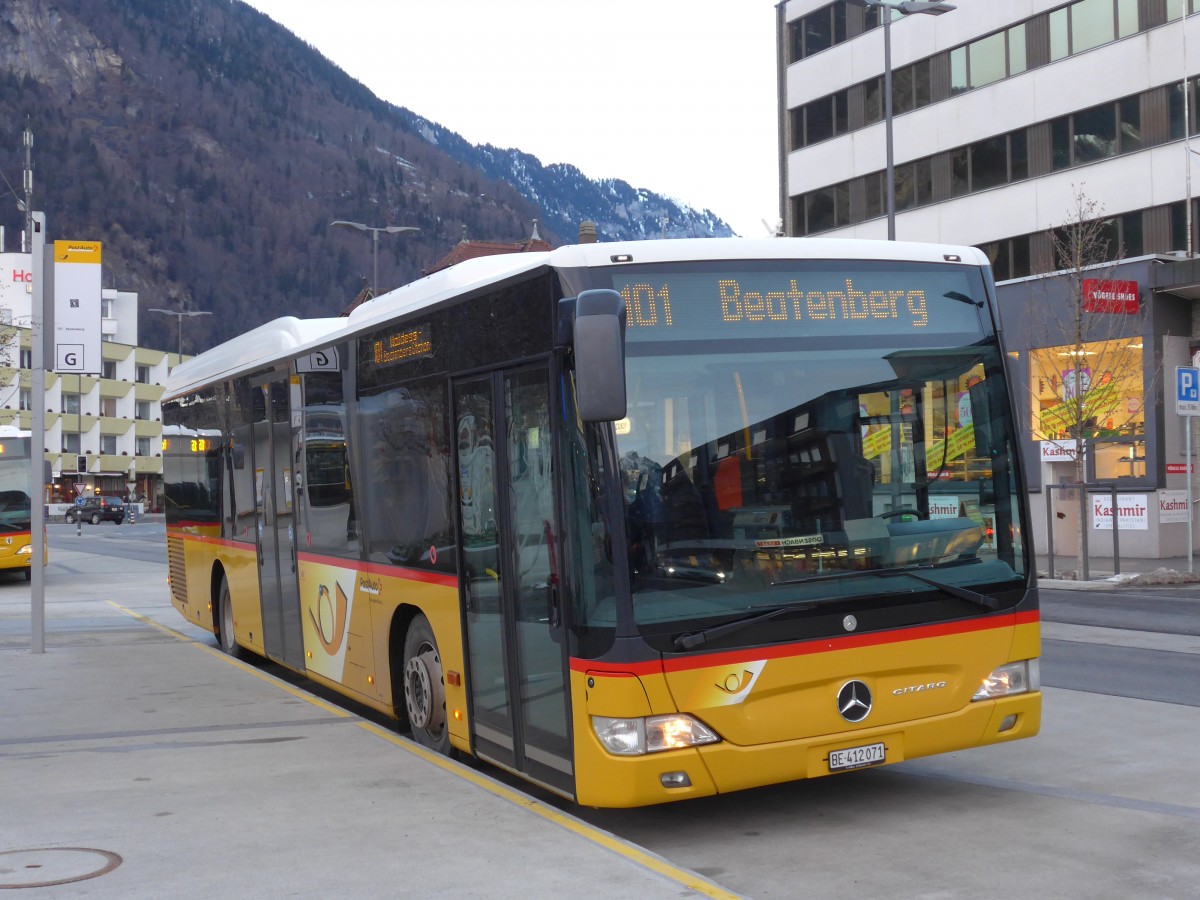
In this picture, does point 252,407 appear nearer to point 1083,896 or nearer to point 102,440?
point 1083,896

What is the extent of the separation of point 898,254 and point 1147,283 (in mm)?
23917

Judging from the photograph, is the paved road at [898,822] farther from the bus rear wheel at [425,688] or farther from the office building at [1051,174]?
the office building at [1051,174]

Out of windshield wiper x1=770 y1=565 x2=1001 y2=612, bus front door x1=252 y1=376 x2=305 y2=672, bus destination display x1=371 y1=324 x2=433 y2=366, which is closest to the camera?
windshield wiper x1=770 y1=565 x2=1001 y2=612

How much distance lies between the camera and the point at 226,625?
1468 cm

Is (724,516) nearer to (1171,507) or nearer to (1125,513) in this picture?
(1125,513)

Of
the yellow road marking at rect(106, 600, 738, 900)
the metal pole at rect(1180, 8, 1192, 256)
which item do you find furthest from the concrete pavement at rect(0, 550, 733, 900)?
the metal pole at rect(1180, 8, 1192, 256)

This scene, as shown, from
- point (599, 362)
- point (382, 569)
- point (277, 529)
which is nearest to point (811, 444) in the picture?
point (599, 362)

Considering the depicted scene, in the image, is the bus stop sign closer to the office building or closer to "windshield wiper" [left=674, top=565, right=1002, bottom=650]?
the office building

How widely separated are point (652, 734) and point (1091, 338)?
25564 mm

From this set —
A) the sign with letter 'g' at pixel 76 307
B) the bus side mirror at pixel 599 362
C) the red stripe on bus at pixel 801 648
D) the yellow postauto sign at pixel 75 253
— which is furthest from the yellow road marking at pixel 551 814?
the yellow postauto sign at pixel 75 253

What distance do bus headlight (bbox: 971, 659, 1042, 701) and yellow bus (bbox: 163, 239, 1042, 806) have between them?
0.01m

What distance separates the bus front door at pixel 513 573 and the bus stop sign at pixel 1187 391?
1694 cm

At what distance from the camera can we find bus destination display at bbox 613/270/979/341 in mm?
6605

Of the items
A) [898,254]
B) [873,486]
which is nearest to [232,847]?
[873,486]
